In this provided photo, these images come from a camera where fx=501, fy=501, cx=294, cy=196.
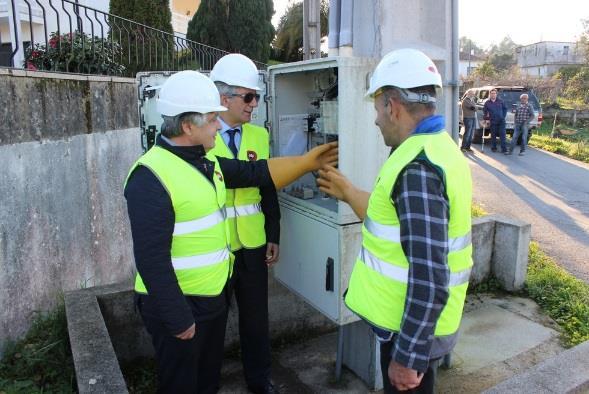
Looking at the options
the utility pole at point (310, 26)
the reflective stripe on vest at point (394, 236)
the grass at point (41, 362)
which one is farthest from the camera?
the utility pole at point (310, 26)

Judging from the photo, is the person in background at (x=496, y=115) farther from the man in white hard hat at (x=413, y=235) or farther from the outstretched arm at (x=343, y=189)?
the man in white hard hat at (x=413, y=235)

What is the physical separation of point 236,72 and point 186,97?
26.2 inches

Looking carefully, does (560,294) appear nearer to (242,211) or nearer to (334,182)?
(334,182)

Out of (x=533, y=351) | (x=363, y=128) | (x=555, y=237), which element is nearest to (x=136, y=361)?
(x=363, y=128)

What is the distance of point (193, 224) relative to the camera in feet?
7.22

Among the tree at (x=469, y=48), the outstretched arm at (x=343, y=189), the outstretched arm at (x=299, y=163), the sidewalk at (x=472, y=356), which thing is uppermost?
the tree at (x=469, y=48)

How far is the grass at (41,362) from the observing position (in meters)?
2.71

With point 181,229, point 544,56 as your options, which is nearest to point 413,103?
point 181,229

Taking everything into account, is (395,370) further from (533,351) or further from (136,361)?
(533,351)

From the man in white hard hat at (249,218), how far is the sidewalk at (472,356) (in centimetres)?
31

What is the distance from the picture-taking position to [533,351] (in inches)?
147

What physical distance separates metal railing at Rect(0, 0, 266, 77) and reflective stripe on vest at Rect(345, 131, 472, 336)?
124 inches

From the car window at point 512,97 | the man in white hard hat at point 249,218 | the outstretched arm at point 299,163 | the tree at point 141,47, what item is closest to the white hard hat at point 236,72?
the man in white hard hat at point 249,218

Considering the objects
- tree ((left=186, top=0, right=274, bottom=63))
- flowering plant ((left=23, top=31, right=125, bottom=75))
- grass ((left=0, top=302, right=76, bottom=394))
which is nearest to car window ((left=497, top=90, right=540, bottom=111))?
tree ((left=186, top=0, right=274, bottom=63))
